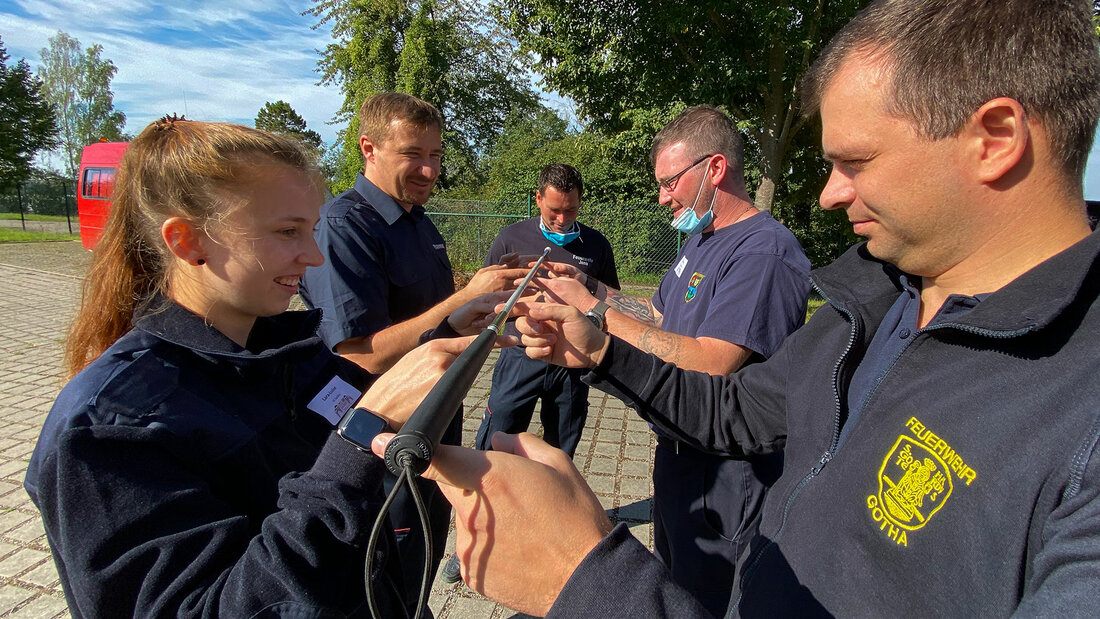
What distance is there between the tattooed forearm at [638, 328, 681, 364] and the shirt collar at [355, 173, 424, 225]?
1.40 metres

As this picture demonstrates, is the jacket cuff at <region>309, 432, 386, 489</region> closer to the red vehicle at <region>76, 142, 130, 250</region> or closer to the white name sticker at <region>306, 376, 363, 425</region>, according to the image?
the white name sticker at <region>306, 376, 363, 425</region>

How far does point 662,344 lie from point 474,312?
0.82 meters

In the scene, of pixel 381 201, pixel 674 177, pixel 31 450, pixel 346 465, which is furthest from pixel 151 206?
pixel 31 450

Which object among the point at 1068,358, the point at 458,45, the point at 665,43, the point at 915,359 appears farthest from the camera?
the point at 458,45

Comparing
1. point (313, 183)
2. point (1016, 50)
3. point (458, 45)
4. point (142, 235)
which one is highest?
point (458, 45)

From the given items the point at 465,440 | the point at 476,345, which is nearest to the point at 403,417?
the point at 476,345

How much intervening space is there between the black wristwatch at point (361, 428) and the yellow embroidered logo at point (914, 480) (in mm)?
1007

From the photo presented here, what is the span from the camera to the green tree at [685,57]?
11.2 m

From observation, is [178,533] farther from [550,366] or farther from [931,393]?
[550,366]

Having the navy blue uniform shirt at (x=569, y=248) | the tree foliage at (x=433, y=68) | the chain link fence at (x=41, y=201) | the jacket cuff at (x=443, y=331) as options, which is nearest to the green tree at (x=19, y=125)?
the chain link fence at (x=41, y=201)

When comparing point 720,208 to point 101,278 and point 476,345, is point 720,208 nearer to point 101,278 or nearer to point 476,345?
point 476,345

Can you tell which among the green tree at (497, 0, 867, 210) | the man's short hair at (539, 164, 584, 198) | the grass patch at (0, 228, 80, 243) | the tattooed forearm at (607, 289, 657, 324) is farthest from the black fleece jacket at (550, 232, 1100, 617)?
the grass patch at (0, 228, 80, 243)

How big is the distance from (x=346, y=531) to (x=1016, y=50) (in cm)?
160

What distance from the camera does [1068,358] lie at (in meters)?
0.98
